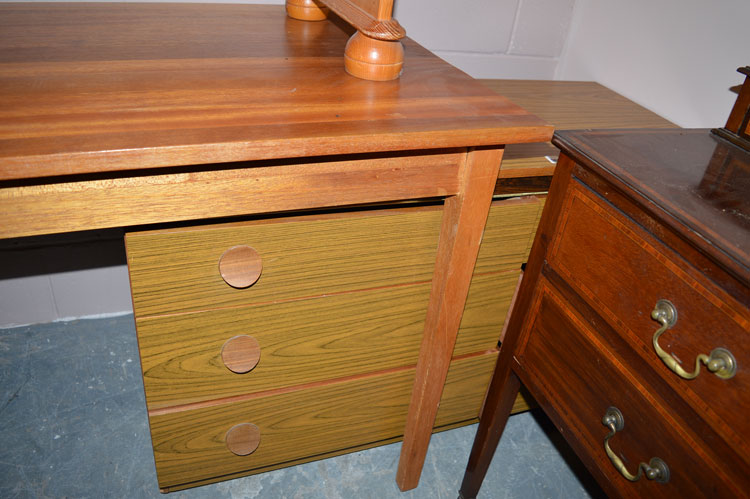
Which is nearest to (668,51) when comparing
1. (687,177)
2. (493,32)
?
(493,32)

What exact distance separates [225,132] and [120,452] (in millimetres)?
835

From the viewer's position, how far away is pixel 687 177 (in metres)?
0.69

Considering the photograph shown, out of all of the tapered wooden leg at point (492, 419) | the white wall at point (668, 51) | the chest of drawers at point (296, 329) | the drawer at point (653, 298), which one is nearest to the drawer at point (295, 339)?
the chest of drawers at point (296, 329)

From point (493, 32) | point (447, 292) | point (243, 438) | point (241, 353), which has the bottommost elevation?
point (243, 438)

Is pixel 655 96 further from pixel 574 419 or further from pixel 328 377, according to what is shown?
pixel 328 377

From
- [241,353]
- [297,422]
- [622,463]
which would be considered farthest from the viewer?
[297,422]

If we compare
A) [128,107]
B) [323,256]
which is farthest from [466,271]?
[128,107]

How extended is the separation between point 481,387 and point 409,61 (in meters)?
0.66

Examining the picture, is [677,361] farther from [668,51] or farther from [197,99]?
[668,51]

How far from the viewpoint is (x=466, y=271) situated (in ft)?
2.88

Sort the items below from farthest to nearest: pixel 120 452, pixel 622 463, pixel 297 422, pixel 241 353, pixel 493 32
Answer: pixel 493 32, pixel 120 452, pixel 297 422, pixel 241 353, pixel 622 463

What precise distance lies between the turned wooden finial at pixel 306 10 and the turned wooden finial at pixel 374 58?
0.33 metres

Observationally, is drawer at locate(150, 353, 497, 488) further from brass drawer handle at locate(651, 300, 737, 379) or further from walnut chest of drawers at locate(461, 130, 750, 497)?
brass drawer handle at locate(651, 300, 737, 379)

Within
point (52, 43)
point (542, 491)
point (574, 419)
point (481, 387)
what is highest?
point (52, 43)
